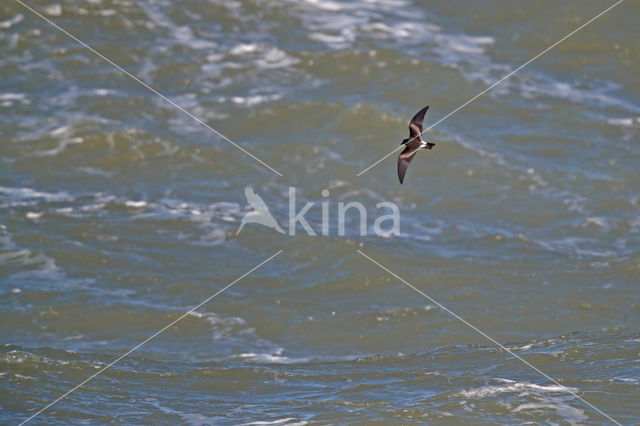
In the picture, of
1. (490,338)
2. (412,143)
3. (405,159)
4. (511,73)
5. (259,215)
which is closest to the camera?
(412,143)

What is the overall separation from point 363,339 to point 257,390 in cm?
145

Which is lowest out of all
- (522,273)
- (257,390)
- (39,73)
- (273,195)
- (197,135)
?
(257,390)

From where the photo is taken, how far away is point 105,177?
13.0m

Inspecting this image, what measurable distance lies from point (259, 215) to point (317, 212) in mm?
686

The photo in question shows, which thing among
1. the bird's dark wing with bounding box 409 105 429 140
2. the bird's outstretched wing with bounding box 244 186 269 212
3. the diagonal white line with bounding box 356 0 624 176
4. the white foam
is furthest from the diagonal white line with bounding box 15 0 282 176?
the bird's dark wing with bounding box 409 105 429 140

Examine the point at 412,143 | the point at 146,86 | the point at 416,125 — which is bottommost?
the point at 412,143

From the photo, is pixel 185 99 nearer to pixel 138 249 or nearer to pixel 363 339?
pixel 138 249

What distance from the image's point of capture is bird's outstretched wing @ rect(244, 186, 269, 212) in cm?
1220

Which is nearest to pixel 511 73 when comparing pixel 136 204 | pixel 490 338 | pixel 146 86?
pixel 146 86

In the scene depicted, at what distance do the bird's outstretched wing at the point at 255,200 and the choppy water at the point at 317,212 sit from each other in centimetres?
16

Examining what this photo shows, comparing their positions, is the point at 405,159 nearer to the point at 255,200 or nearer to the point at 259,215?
the point at 259,215

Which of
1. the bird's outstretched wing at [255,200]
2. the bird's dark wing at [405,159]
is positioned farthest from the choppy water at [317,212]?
the bird's dark wing at [405,159]

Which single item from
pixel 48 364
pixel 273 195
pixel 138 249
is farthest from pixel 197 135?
pixel 48 364

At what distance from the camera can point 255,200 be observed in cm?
1234
